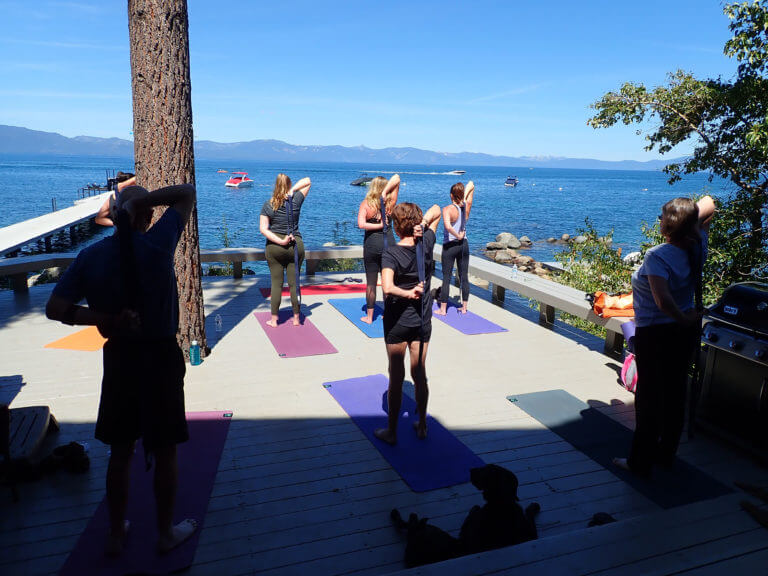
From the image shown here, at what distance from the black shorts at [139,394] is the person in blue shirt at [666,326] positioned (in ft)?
7.68

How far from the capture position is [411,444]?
10.7ft

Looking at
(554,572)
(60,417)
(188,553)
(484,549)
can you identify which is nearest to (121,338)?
(188,553)

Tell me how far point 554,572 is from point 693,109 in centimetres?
585

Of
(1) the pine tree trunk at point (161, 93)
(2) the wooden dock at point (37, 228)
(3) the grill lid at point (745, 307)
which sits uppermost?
(1) the pine tree trunk at point (161, 93)

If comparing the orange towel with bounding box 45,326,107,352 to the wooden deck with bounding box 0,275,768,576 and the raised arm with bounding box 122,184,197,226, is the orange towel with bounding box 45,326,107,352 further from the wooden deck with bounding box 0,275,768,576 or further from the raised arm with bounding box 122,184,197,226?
the raised arm with bounding box 122,184,197,226

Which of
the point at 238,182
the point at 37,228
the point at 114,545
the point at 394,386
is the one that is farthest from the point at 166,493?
the point at 238,182

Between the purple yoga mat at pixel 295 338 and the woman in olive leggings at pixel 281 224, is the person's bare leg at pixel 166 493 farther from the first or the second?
the woman in olive leggings at pixel 281 224

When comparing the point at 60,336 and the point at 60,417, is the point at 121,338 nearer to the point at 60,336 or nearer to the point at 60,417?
the point at 60,417

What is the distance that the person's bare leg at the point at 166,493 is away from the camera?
2.14m

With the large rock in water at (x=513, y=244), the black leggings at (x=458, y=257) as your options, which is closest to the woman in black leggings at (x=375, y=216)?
the black leggings at (x=458, y=257)

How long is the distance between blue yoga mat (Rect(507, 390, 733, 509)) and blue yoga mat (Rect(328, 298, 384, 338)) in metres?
1.94

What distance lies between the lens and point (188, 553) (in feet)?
7.36

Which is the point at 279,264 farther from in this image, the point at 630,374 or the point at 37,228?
the point at 37,228

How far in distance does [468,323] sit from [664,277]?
345cm
